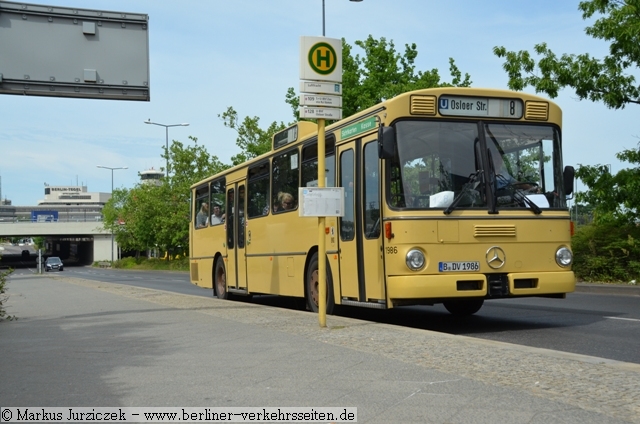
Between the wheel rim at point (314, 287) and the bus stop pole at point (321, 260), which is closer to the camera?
the bus stop pole at point (321, 260)

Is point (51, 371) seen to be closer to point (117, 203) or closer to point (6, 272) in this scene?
point (6, 272)

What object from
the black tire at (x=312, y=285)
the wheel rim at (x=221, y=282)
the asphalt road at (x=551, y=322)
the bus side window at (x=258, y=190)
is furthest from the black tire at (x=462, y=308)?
the wheel rim at (x=221, y=282)

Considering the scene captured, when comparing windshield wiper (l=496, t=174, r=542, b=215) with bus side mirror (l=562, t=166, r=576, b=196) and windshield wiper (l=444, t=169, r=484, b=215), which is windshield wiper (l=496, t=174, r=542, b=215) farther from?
bus side mirror (l=562, t=166, r=576, b=196)

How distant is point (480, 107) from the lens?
12.1m

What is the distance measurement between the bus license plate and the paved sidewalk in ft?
3.82

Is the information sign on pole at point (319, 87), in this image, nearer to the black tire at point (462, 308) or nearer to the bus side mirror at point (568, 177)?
the bus side mirror at point (568, 177)

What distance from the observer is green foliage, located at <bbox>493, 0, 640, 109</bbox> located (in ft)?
66.6

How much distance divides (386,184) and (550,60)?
12.0m

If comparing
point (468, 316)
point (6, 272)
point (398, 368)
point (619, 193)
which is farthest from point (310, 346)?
point (619, 193)

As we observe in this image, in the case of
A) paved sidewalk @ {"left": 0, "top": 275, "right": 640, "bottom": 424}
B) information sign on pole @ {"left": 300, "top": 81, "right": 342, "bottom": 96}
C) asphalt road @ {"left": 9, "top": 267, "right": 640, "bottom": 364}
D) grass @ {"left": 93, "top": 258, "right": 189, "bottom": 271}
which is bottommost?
grass @ {"left": 93, "top": 258, "right": 189, "bottom": 271}

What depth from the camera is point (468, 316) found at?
1466 cm

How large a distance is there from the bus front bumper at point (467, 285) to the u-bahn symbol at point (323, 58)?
9.61 ft

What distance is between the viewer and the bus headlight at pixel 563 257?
12.2 m

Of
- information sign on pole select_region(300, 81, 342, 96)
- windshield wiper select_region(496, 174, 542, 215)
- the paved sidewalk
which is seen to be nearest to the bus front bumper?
the paved sidewalk
